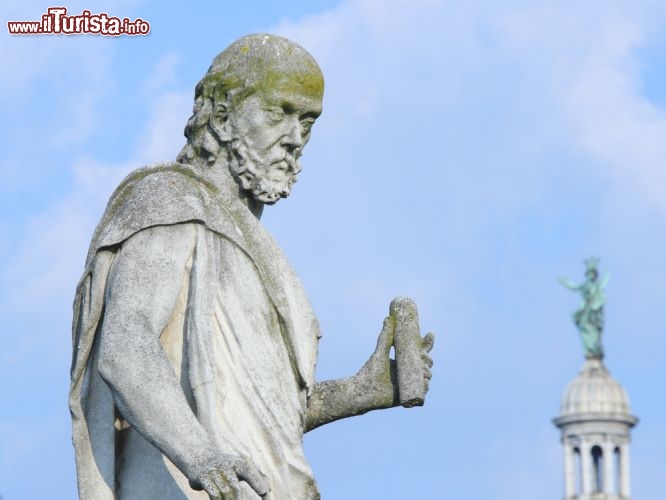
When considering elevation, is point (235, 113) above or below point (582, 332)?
below

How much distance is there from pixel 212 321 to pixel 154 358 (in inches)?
15.6

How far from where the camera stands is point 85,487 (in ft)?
35.4

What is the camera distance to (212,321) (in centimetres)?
1072

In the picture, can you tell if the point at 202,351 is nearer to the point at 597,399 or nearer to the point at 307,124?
the point at 307,124

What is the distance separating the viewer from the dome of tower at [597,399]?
13788 centimetres

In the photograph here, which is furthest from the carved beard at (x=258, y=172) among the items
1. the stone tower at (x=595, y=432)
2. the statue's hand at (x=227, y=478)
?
the stone tower at (x=595, y=432)

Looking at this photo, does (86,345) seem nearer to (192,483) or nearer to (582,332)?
(192,483)

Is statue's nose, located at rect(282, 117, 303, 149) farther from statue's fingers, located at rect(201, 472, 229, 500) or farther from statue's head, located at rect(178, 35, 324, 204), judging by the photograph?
statue's fingers, located at rect(201, 472, 229, 500)

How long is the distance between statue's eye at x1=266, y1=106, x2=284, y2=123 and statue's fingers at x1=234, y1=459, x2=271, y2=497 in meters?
1.62

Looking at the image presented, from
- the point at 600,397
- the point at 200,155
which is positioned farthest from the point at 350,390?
the point at 600,397

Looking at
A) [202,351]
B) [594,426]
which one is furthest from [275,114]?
[594,426]

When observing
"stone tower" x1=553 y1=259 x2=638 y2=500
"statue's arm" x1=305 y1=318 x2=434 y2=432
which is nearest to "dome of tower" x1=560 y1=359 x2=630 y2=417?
"stone tower" x1=553 y1=259 x2=638 y2=500

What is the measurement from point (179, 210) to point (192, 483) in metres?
1.21

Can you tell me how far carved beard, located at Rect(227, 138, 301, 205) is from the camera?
36.4 feet
